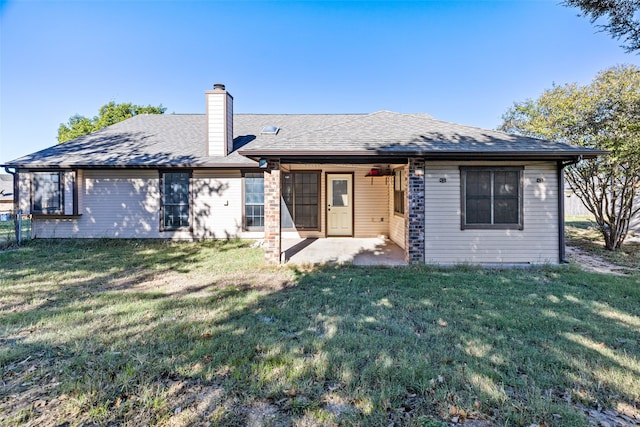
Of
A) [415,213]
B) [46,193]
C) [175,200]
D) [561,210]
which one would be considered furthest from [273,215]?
[46,193]

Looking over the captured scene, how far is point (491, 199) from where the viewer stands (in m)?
6.96

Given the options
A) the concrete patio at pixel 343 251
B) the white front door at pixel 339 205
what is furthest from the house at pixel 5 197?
the concrete patio at pixel 343 251

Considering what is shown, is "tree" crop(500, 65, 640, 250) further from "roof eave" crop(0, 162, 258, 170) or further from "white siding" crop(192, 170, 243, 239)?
"white siding" crop(192, 170, 243, 239)

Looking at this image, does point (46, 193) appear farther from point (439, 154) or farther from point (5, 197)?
point (5, 197)

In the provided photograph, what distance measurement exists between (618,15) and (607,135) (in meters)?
3.88

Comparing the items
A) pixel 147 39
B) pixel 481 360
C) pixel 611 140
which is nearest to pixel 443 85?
pixel 611 140

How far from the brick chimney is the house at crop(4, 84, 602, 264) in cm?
3

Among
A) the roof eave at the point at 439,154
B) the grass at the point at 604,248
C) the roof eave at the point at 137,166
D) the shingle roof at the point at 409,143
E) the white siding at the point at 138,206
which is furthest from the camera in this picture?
the white siding at the point at 138,206

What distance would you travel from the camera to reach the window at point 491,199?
693cm

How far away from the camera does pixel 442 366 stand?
8.99 feet

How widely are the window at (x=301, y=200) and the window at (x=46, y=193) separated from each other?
737cm

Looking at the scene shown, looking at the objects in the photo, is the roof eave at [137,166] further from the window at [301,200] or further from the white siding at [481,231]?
the white siding at [481,231]

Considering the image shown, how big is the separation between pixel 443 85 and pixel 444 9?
6952 millimetres

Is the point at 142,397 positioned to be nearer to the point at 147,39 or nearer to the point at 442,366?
the point at 442,366
